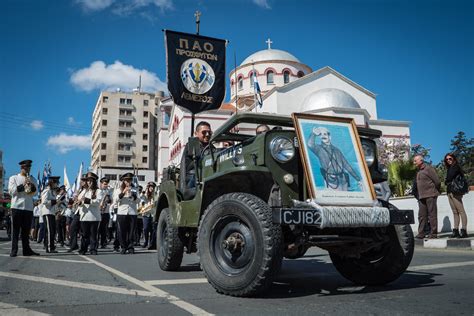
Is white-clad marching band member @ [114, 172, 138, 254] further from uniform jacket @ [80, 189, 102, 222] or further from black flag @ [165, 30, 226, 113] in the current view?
black flag @ [165, 30, 226, 113]

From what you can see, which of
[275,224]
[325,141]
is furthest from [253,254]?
[325,141]

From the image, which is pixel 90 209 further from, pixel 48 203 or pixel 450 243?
pixel 450 243

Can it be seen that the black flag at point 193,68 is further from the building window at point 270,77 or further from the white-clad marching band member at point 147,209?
the building window at point 270,77

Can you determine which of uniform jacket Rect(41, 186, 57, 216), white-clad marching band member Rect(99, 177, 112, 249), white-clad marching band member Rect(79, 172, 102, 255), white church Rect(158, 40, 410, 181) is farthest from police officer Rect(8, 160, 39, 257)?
white church Rect(158, 40, 410, 181)

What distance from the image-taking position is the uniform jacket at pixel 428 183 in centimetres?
1032

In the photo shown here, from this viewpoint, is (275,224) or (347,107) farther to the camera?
(347,107)

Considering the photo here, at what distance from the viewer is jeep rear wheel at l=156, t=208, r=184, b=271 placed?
5988 millimetres

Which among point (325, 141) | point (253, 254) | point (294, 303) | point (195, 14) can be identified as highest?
point (195, 14)

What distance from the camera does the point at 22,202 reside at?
934 centimetres

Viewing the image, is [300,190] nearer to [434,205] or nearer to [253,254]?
[253,254]

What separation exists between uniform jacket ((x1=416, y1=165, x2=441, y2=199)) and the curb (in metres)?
1.16

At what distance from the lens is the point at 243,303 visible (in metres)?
3.66

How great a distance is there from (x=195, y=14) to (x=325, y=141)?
11.4 metres

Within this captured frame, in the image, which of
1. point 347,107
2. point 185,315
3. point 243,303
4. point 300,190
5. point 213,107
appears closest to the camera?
point 185,315
